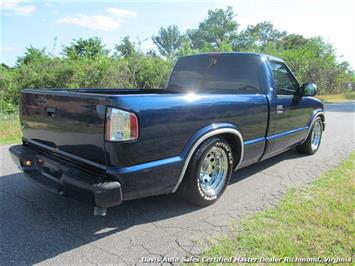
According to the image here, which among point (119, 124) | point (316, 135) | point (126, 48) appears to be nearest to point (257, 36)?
point (126, 48)

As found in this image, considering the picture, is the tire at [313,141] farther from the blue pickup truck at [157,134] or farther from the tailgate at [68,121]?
the tailgate at [68,121]

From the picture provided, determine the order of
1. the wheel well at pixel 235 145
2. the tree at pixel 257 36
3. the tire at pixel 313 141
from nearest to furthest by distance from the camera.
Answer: the wheel well at pixel 235 145
the tire at pixel 313 141
the tree at pixel 257 36

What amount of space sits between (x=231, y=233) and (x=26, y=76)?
443 inches

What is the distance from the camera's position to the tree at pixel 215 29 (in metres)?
63.0

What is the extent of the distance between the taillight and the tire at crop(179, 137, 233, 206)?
920 mm

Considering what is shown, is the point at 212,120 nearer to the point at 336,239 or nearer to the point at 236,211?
the point at 236,211

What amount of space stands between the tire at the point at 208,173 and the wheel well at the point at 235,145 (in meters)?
0.11

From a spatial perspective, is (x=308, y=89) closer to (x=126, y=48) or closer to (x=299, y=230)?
(x=299, y=230)

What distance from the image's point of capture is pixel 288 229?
310cm

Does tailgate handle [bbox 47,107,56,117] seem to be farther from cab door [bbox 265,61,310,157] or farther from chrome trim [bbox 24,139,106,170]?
cab door [bbox 265,61,310,157]

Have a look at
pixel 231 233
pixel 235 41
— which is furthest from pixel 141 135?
pixel 235 41

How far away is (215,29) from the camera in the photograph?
211 feet

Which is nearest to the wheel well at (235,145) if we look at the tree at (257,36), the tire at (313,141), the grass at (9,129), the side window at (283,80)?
the side window at (283,80)

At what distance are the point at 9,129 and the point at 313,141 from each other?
7.35 meters
